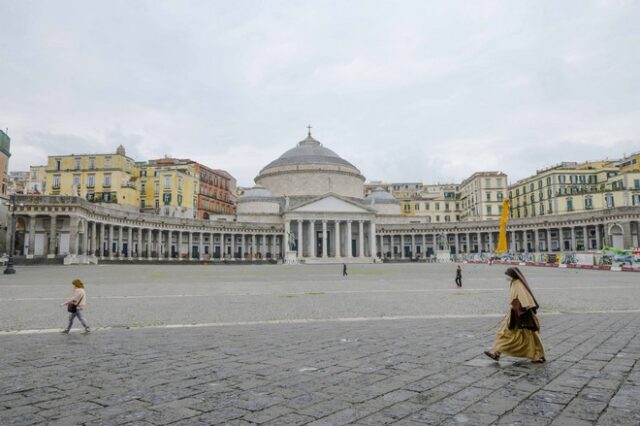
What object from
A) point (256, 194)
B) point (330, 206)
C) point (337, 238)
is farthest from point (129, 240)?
point (337, 238)

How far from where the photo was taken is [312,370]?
22.5 feet

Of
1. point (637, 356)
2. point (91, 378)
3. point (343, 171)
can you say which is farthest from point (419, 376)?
point (343, 171)

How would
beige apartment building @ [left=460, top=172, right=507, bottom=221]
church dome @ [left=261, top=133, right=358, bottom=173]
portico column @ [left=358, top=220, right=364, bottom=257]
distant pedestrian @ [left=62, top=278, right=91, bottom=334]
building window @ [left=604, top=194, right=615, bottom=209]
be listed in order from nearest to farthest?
distant pedestrian @ [left=62, top=278, right=91, bottom=334] < building window @ [left=604, top=194, right=615, bottom=209] < portico column @ [left=358, top=220, right=364, bottom=257] < beige apartment building @ [left=460, top=172, right=507, bottom=221] < church dome @ [left=261, top=133, right=358, bottom=173]

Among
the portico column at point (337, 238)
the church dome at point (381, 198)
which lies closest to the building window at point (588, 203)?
the church dome at point (381, 198)

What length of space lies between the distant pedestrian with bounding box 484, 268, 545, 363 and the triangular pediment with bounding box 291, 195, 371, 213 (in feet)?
252

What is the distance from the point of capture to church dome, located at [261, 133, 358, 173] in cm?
10075

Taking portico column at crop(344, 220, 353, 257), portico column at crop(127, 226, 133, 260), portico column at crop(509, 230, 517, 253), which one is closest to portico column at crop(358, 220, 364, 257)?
portico column at crop(344, 220, 353, 257)

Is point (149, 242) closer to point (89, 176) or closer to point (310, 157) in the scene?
point (89, 176)

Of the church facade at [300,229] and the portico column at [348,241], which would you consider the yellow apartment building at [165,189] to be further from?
the portico column at [348,241]

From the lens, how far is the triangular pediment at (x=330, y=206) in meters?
84.6

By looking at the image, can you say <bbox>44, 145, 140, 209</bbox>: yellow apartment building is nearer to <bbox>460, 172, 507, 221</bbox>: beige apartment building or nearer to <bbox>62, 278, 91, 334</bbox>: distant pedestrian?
<bbox>460, 172, 507, 221</bbox>: beige apartment building

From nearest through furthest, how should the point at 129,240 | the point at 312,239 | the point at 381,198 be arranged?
1. the point at 129,240
2. the point at 312,239
3. the point at 381,198

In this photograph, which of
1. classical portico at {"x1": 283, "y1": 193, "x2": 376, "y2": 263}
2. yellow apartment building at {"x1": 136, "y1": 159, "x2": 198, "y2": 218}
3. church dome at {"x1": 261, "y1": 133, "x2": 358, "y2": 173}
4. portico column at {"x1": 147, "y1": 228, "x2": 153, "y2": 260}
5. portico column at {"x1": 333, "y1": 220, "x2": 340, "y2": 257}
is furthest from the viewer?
church dome at {"x1": 261, "y1": 133, "x2": 358, "y2": 173}

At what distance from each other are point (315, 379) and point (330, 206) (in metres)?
78.8
